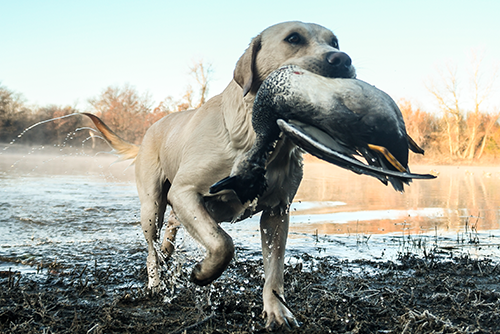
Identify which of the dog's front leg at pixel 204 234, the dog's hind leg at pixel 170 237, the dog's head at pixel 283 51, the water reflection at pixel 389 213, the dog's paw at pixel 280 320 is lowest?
the water reflection at pixel 389 213

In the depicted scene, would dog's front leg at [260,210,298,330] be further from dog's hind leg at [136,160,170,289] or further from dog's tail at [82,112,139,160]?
dog's tail at [82,112,139,160]

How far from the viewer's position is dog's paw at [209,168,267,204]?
2.94m

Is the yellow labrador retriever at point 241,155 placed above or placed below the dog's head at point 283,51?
below

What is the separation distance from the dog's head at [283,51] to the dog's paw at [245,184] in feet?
1.79

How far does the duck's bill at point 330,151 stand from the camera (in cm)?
217

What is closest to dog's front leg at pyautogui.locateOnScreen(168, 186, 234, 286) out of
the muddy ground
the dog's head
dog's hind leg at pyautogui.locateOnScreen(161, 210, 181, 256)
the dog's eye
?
the muddy ground

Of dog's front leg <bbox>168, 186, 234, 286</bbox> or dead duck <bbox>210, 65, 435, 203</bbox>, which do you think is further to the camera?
dog's front leg <bbox>168, 186, 234, 286</bbox>

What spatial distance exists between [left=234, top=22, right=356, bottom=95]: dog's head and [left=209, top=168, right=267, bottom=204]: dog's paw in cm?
55

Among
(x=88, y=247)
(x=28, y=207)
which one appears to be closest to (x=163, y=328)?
(x=88, y=247)

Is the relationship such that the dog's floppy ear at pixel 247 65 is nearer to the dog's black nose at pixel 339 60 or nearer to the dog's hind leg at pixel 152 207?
the dog's black nose at pixel 339 60

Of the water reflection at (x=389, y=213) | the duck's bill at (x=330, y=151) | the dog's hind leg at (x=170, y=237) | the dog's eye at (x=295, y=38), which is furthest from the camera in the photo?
the water reflection at (x=389, y=213)

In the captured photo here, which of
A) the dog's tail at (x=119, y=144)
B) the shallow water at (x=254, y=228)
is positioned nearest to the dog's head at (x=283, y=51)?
the shallow water at (x=254, y=228)

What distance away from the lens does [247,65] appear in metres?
3.15

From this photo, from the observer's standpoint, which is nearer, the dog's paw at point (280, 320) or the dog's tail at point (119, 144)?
the dog's paw at point (280, 320)
